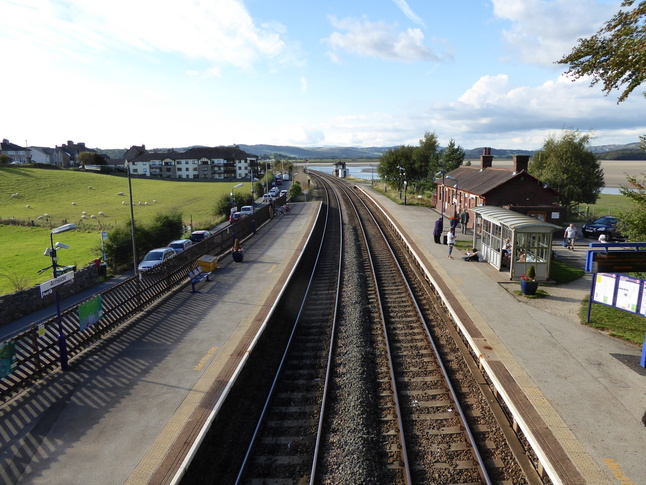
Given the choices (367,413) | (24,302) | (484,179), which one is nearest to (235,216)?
(484,179)

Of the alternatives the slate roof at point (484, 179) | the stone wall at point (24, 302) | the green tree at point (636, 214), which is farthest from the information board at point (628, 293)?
the stone wall at point (24, 302)

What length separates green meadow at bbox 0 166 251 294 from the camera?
31.7m

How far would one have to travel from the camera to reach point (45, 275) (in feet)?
92.1

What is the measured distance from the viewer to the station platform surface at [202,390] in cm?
800

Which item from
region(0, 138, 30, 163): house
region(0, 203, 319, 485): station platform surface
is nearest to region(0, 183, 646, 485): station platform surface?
region(0, 203, 319, 485): station platform surface

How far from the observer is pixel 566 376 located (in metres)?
11.1

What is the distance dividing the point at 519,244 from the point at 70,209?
62391 mm

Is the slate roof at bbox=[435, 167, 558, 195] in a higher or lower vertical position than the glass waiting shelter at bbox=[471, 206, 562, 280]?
higher

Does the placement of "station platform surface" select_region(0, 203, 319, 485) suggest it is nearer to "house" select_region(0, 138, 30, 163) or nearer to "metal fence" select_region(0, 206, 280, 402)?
"metal fence" select_region(0, 206, 280, 402)

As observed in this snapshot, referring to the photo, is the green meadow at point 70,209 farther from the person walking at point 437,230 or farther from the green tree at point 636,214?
the green tree at point 636,214

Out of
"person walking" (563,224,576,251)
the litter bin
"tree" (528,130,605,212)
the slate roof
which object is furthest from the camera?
"tree" (528,130,605,212)

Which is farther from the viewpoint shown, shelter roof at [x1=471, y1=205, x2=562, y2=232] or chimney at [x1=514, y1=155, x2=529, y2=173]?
chimney at [x1=514, y1=155, x2=529, y2=173]

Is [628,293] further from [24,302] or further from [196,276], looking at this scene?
[24,302]

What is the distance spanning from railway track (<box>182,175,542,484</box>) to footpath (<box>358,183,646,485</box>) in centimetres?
72
